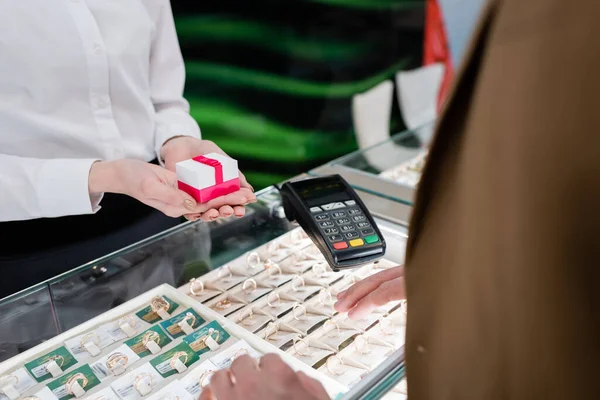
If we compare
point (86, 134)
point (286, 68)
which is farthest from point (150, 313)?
point (286, 68)

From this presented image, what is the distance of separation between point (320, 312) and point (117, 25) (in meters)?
0.77

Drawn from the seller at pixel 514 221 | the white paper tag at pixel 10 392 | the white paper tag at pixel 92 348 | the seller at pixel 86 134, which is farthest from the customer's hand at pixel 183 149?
the seller at pixel 514 221

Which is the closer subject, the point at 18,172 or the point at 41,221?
the point at 18,172

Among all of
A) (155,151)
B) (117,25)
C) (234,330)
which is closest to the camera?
(234,330)

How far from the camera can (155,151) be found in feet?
4.33

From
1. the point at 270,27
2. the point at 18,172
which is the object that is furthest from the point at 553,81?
the point at 270,27

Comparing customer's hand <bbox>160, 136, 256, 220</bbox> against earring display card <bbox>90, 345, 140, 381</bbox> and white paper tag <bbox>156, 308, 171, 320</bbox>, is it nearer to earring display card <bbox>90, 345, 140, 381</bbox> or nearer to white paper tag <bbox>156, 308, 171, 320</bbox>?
white paper tag <bbox>156, 308, 171, 320</bbox>

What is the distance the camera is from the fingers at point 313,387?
0.57 m

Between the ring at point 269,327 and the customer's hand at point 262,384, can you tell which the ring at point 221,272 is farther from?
the customer's hand at point 262,384

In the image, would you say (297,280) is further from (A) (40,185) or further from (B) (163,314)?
(A) (40,185)

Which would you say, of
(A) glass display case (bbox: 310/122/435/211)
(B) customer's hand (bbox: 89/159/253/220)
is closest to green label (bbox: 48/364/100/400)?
(B) customer's hand (bbox: 89/159/253/220)

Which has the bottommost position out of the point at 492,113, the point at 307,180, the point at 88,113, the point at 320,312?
the point at 320,312

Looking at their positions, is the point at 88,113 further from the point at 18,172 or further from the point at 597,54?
the point at 597,54

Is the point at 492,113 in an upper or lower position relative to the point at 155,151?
upper
